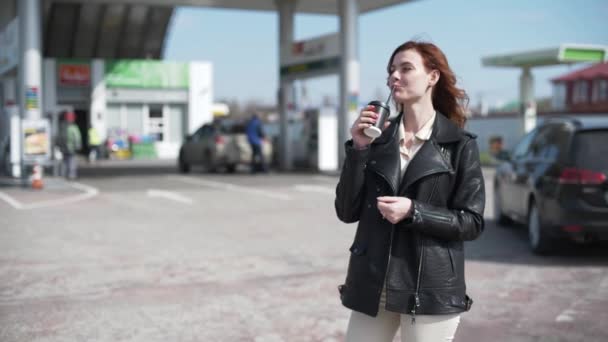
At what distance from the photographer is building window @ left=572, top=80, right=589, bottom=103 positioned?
54.7m

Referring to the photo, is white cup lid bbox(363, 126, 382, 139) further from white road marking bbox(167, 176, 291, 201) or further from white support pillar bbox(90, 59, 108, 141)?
white support pillar bbox(90, 59, 108, 141)

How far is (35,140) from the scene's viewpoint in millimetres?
17531

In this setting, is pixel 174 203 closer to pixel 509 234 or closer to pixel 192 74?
pixel 509 234

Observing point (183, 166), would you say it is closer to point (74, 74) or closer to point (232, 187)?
point (232, 187)

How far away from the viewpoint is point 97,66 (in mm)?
36344

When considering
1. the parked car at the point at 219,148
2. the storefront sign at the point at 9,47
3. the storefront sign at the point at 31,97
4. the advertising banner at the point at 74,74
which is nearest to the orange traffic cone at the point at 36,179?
the storefront sign at the point at 31,97

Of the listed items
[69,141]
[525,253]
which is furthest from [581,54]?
[525,253]

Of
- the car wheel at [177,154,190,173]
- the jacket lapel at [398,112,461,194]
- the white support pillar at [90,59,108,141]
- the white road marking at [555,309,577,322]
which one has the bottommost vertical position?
the white road marking at [555,309,577,322]

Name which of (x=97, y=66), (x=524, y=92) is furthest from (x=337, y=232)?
(x=97, y=66)

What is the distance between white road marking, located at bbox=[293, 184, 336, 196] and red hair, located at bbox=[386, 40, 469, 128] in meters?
13.1

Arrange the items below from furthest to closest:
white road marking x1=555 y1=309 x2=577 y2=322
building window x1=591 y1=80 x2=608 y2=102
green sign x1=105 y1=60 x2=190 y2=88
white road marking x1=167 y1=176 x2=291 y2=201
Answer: building window x1=591 y1=80 x2=608 y2=102 < green sign x1=105 y1=60 x2=190 y2=88 < white road marking x1=167 y1=176 x2=291 y2=201 < white road marking x1=555 y1=309 x2=577 y2=322

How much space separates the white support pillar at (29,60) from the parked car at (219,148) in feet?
22.4

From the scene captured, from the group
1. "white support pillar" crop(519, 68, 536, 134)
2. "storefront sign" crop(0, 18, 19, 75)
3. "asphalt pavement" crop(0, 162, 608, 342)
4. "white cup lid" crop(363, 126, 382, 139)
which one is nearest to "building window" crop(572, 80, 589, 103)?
"white support pillar" crop(519, 68, 536, 134)

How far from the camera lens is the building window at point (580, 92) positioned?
54.7 meters
